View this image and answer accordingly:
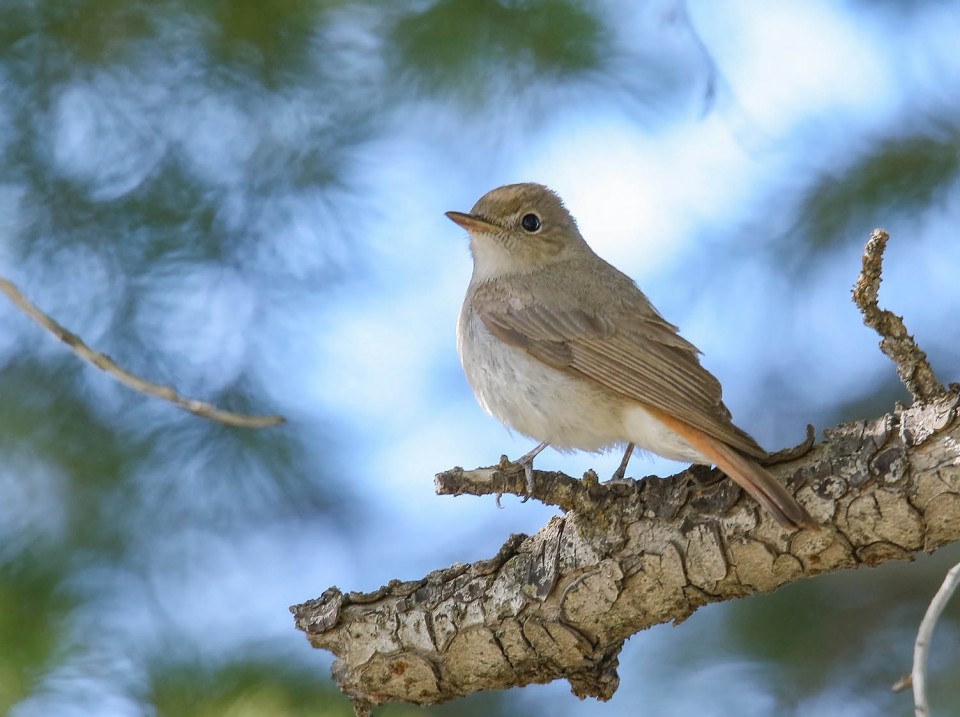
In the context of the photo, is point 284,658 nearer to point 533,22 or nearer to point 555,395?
point 555,395

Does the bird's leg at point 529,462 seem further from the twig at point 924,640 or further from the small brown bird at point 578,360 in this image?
the twig at point 924,640

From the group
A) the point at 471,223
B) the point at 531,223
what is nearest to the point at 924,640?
the point at 471,223

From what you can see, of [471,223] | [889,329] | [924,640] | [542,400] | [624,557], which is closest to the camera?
[924,640]

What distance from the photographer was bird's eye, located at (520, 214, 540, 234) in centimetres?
542

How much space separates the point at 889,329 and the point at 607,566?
103 centimetres

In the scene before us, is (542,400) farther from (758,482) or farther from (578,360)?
(758,482)

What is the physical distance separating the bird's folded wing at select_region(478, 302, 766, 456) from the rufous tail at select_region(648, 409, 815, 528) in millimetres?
173

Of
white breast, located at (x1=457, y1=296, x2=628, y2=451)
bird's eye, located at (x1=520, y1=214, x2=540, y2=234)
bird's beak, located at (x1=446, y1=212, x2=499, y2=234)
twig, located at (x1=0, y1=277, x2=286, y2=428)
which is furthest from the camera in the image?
bird's eye, located at (x1=520, y1=214, x2=540, y2=234)

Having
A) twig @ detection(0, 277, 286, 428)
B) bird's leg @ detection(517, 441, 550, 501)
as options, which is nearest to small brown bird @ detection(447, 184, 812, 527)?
bird's leg @ detection(517, 441, 550, 501)

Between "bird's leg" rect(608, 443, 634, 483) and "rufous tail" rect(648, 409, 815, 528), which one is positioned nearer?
"rufous tail" rect(648, 409, 815, 528)

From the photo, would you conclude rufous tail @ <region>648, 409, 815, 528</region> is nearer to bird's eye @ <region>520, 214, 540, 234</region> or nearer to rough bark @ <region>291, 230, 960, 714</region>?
rough bark @ <region>291, 230, 960, 714</region>

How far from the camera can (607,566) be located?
3578 mm

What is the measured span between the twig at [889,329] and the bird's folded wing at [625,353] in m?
0.71

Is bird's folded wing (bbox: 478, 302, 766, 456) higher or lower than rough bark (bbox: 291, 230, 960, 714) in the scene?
higher
